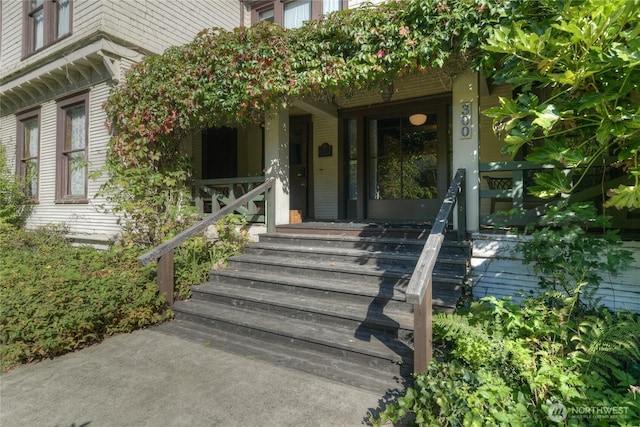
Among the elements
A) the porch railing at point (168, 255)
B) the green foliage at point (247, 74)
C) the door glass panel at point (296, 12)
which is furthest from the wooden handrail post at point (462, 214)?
the door glass panel at point (296, 12)

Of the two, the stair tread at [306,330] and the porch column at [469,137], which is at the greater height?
the porch column at [469,137]

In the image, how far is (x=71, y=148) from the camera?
667 cm

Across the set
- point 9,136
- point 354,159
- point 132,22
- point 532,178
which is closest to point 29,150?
point 9,136

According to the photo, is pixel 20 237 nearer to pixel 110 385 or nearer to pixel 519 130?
pixel 110 385

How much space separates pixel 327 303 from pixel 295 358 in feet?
2.17

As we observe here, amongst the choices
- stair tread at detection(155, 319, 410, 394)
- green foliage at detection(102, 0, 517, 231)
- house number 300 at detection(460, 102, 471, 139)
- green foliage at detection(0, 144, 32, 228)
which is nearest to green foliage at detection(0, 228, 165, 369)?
stair tread at detection(155, 319, 410, 394)

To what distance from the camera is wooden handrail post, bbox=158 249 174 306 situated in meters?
3.99

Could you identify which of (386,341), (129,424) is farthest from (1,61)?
(386,341)

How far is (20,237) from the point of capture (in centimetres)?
655

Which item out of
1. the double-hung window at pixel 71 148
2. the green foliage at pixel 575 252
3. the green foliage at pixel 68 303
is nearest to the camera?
the green foliage at pixel 575 252

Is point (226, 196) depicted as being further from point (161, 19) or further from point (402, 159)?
point (161, 19)

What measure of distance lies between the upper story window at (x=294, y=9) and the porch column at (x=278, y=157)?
92.0 inches

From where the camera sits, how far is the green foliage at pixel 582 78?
219cm

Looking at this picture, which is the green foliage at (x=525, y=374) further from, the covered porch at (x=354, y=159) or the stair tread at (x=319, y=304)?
the covered porch at (x=354, y=159)
